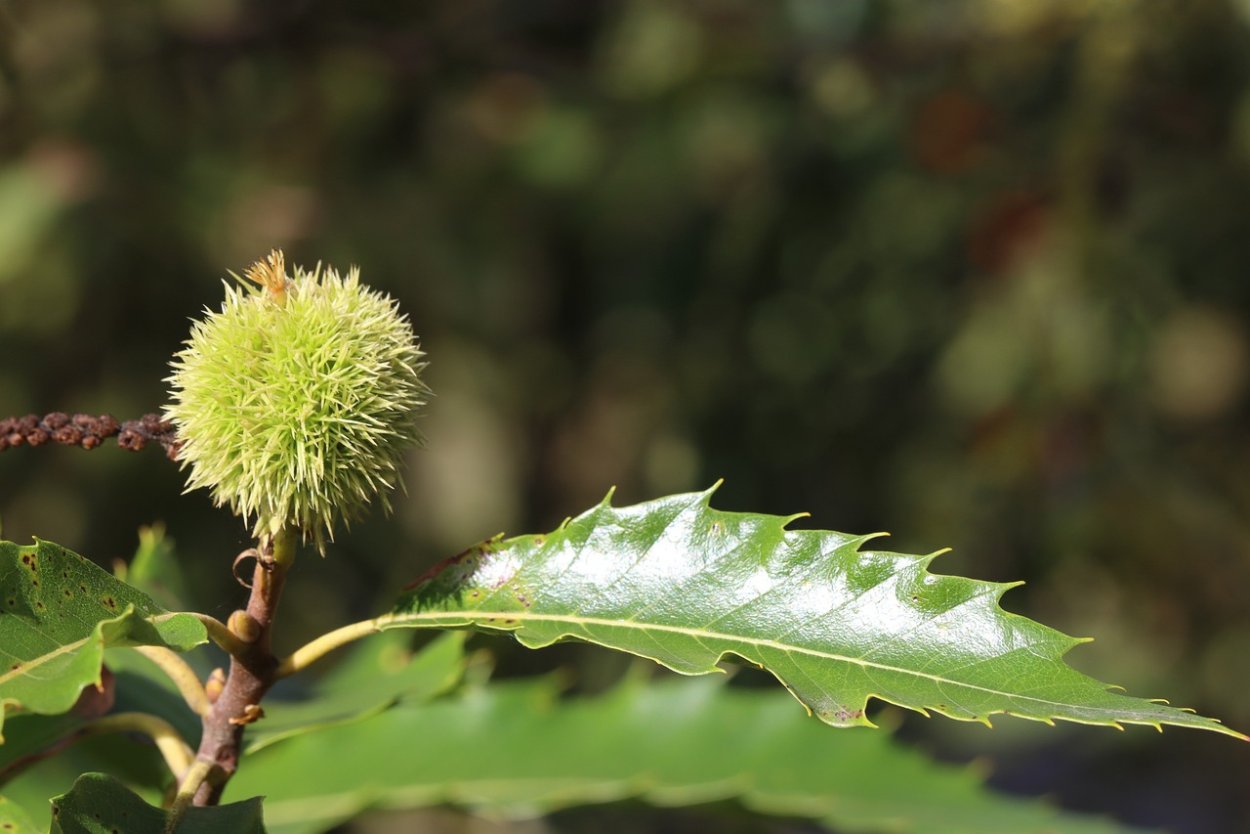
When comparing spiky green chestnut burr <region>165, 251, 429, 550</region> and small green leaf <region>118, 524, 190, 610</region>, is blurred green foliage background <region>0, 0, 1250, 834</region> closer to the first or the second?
small green leaf <region>118, 524, 190, 610</region>

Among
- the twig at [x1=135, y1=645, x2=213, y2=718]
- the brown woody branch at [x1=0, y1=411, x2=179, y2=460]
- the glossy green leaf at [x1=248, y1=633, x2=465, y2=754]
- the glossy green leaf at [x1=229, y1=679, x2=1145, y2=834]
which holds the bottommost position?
the glossy green leaf at [x1=229, y1=679, x2=1145, y2=834]

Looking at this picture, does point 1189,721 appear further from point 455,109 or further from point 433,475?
point 433,475

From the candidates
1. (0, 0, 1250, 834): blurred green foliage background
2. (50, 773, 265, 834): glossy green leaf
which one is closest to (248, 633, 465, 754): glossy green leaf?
(50, 773, 265, 834): glossy green leaf

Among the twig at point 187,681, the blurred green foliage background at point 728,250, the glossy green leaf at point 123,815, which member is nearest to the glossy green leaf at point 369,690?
the twig at point 187,681

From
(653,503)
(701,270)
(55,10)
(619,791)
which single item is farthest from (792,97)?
(653,503)

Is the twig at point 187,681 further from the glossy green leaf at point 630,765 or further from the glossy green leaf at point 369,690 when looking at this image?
the glossy green leaf at point 630,765

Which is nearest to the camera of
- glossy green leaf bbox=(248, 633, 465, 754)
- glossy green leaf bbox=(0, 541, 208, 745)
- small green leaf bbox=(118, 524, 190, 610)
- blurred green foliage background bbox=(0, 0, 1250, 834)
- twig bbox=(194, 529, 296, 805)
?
glossy green leaf bbox=(0, 541, 208, 745)
